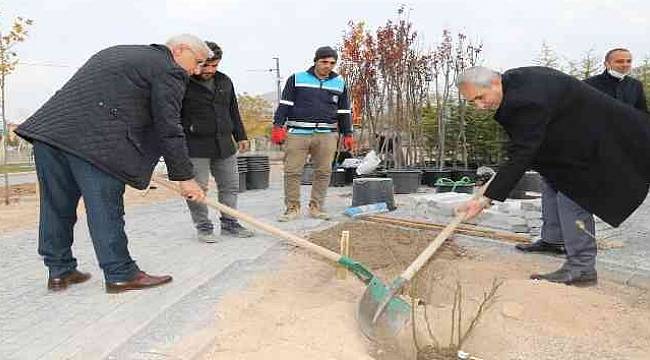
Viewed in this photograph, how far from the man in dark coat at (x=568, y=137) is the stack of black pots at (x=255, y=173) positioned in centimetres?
707

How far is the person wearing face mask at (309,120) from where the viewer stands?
574 centimetres

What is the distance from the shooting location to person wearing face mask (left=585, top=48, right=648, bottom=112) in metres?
4.29

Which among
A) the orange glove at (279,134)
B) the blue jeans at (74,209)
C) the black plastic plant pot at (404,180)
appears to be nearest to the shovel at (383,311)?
the blue jeans at (74,209)

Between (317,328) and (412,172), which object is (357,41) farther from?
(317,328)

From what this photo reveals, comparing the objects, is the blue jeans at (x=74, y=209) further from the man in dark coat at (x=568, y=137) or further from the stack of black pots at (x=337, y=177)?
the stack of black pots at (x=337, y=177)

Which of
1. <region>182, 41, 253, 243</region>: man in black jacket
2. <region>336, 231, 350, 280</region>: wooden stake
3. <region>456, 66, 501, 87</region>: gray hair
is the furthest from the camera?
<region>182, 41, 253, 243</region>: man in black jacket

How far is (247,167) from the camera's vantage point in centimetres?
999

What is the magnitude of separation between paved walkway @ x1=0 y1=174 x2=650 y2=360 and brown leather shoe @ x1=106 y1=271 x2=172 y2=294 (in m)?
0.04

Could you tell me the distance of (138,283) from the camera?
3.40 metres

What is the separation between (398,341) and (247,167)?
7502 millimetres

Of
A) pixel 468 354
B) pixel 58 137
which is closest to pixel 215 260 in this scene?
pixel 58 137

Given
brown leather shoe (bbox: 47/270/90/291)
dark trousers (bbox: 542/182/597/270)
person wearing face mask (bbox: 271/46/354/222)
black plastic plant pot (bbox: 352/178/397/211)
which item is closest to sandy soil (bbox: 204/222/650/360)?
dark trousers (bbox: 542/182/597/270)

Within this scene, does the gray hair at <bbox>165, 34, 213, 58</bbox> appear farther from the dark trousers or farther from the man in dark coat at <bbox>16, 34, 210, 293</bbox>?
the dark trousers

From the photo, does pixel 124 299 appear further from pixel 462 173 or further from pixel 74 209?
pixel 462 173
